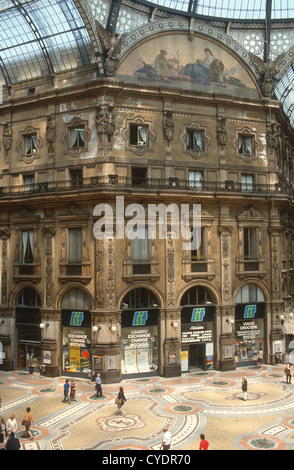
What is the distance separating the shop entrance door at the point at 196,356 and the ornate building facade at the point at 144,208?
0.27 ft

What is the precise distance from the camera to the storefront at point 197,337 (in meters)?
34.8

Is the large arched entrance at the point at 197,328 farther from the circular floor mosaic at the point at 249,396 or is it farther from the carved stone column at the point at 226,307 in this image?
the circular floor mosaic at the point at 249,396

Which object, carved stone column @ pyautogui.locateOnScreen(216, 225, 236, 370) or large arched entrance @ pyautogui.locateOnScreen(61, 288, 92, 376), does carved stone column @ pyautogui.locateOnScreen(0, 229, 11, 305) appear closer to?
large arched entrance @ pyautogui.locateOnScreen(61, 288, 92, 376)

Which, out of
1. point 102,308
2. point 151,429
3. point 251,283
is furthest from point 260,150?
point 151,429

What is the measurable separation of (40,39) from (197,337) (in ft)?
88.6

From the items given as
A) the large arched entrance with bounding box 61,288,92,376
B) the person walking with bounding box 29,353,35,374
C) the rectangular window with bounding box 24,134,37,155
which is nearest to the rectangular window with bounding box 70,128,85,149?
the rectangular window with bounding box 24,134,37,155

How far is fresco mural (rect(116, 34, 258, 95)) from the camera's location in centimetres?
3531

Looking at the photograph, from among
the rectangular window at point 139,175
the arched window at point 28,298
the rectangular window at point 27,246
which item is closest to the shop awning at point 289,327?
the rectangular window at point 139,175

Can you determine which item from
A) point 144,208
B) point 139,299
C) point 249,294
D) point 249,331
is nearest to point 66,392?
point 139,299

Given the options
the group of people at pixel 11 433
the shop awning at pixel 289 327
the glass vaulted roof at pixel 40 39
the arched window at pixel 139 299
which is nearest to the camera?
the group of people at pixel 11 433

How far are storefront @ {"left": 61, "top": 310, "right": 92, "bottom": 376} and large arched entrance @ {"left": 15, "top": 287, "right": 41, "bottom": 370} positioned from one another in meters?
2.52

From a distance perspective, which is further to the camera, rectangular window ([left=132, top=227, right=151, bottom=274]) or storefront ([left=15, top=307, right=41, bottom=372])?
→ storefront ([left=15, top=307, right=41, bottom=372])

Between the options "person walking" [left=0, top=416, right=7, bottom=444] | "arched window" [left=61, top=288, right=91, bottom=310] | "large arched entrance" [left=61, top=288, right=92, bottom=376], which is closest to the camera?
"person walking" [left=0, top=416, right=7, bottom=444]

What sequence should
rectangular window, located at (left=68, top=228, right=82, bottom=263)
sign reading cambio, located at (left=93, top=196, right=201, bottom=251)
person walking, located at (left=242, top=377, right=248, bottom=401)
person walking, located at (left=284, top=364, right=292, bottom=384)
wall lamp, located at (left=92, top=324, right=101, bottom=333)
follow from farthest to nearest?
rectangular window, located at (left=68, top=228, right=82, bottom=263) → sign reading cambio, located at (left=93, top=196, right=201, bottom=251) → wall lamp, located at (left=92, top=324, right=101, bottom=333) → person walking, located at (left=284, top=364, right=292, bottom=384) → person walking, located at (left=242, top=377, right=248, bottom=401)
